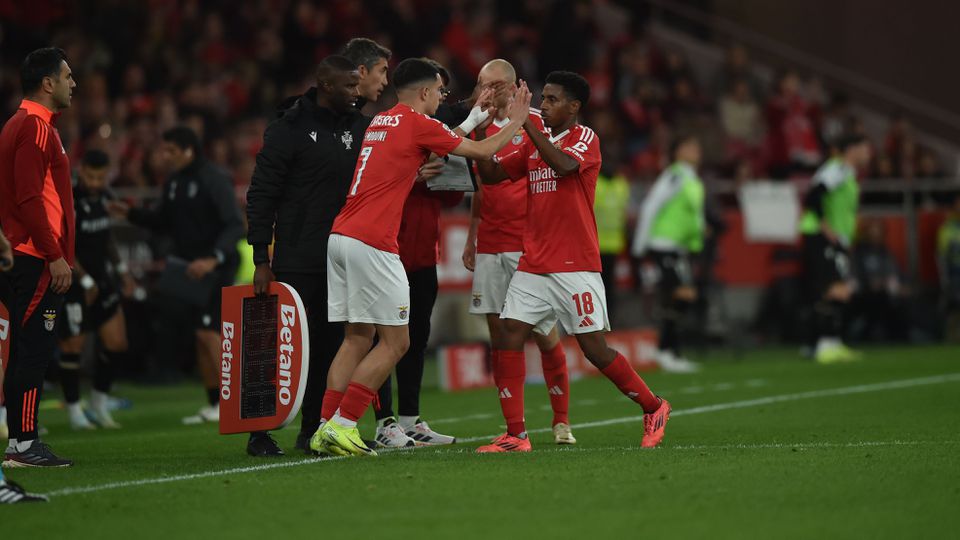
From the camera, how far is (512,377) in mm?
8891

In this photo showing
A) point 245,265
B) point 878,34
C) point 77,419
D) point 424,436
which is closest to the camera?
point 424,436

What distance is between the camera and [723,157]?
22.6 metres

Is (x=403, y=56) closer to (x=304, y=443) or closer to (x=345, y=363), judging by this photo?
(x=304, y=443)

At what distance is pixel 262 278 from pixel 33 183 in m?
1.36

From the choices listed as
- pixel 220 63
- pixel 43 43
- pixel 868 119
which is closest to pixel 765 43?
pixel 868 119

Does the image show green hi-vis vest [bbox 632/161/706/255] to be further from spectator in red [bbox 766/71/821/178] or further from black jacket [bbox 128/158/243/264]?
black jacket [bbox 128/158/243/264]

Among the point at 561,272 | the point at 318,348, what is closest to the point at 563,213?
the point at 561,272

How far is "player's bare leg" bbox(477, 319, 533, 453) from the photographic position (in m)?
8.81

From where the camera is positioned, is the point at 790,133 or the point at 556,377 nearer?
the point at 556,377

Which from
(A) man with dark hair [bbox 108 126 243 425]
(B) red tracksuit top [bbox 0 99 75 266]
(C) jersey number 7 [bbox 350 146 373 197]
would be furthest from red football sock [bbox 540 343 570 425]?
(A) man with dark hair [bbox 108 126 243 425]

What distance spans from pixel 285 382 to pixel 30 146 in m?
1.93

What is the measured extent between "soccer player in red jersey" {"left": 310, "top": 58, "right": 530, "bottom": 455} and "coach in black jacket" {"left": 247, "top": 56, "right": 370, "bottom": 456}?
0.26m

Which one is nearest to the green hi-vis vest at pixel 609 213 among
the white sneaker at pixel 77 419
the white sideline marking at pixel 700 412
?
the white sideline marking at pixel 700 412

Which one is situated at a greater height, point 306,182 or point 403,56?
point 403,56
